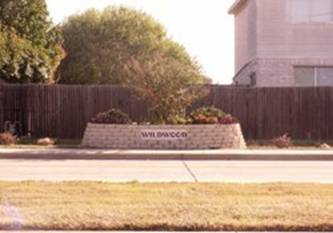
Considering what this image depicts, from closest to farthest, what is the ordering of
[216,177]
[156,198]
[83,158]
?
[156,198] < [216,177] < [83,158]

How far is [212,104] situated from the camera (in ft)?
97.5

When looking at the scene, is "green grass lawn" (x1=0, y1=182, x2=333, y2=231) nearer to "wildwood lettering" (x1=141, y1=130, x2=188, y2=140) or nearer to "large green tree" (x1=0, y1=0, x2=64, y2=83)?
"wildwood lettering" (x1=141, y1=130, x2=188, y2=140)

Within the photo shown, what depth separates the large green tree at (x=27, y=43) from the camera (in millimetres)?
31255

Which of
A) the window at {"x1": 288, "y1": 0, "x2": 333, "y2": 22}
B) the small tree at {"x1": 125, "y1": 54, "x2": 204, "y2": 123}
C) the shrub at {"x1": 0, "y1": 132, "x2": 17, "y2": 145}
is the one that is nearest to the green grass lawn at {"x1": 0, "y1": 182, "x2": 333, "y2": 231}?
the small tree at {"x1": 125, "y1": 54, "x2": 204, "y2": 123}

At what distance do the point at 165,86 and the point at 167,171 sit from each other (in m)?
8.28

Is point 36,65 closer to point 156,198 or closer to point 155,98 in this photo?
point 155,98

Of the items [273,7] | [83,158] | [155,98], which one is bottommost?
[83,158]

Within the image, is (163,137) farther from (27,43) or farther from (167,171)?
(27,43)

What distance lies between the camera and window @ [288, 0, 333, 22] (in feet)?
107

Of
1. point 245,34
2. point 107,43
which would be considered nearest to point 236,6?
point 245,34

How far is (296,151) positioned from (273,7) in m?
9.56

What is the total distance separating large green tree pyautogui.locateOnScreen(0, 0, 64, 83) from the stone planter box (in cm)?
680

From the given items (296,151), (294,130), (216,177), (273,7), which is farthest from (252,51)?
(216,177)

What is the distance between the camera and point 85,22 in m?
56.5
